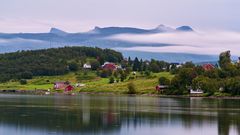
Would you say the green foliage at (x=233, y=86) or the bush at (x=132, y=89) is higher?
the green foliage at (x=233, y=86)

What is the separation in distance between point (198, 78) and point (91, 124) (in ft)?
331

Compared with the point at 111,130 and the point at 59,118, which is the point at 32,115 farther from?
the point at 111,130

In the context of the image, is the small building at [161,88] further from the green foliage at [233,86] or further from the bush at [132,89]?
the green foliage at [233,86]

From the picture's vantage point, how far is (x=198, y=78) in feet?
544

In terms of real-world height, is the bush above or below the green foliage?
below

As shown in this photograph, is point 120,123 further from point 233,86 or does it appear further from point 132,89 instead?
point 132,89

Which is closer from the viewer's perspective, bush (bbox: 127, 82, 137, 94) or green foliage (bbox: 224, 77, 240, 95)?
green foliage (bbox: 224, 77, 240, 95)

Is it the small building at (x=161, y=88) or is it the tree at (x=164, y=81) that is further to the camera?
the small building at (x=161, y=88)

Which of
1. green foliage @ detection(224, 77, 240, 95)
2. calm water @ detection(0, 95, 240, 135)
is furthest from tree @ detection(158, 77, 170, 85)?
calm water @ detection(0, 95, 240, 135)

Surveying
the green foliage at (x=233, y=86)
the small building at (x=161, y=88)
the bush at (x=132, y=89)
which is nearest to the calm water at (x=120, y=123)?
the green foliage at (x=233, y=86)

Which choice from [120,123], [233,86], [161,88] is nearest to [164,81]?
[161,88]

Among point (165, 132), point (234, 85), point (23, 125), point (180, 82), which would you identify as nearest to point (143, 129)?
point (165, 132)

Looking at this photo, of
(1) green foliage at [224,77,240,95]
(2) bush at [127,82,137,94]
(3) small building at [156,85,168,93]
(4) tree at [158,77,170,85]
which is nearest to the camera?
(1) green foliage at [224,77,240,95]

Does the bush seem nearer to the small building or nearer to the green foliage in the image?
the small building
